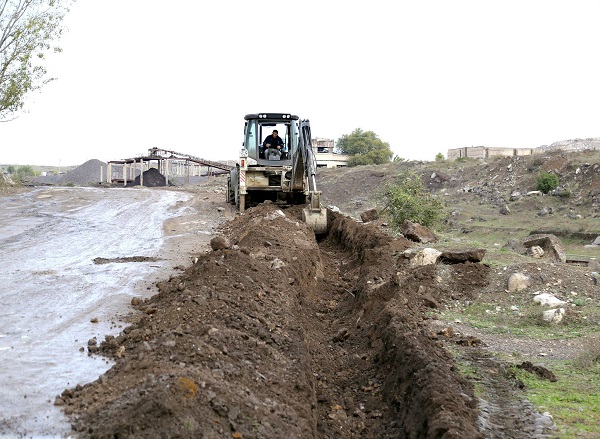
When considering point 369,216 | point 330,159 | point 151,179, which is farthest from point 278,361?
point 330,159

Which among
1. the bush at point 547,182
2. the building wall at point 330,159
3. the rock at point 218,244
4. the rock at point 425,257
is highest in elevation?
the building wall at point 330,159

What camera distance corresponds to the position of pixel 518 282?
32.8ft

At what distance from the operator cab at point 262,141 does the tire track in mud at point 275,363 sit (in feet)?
37.4

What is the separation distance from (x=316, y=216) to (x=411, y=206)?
309 centimetres

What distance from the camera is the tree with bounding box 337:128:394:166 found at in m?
79.1

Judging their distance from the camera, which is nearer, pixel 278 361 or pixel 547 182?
pixel 278 361

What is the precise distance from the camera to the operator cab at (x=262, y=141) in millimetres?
22531

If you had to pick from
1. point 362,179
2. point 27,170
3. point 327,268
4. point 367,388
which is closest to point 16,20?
point 327,268

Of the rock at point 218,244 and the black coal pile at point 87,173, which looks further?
the black coal pile at point 87,173

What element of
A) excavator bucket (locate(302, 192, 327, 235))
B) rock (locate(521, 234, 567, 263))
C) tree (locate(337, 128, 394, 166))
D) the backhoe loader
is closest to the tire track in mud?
rock (locate(521, 234, 567, 263))

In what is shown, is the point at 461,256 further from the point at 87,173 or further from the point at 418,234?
the point at 87,173

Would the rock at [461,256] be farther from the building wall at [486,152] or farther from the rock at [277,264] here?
the building wall at [486,152]

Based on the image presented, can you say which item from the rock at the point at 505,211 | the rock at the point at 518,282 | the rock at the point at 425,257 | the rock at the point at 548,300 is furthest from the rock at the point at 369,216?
the rock at the point at 505,211

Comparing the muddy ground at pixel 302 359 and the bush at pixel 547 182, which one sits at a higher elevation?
the bush at pixel 547 182
